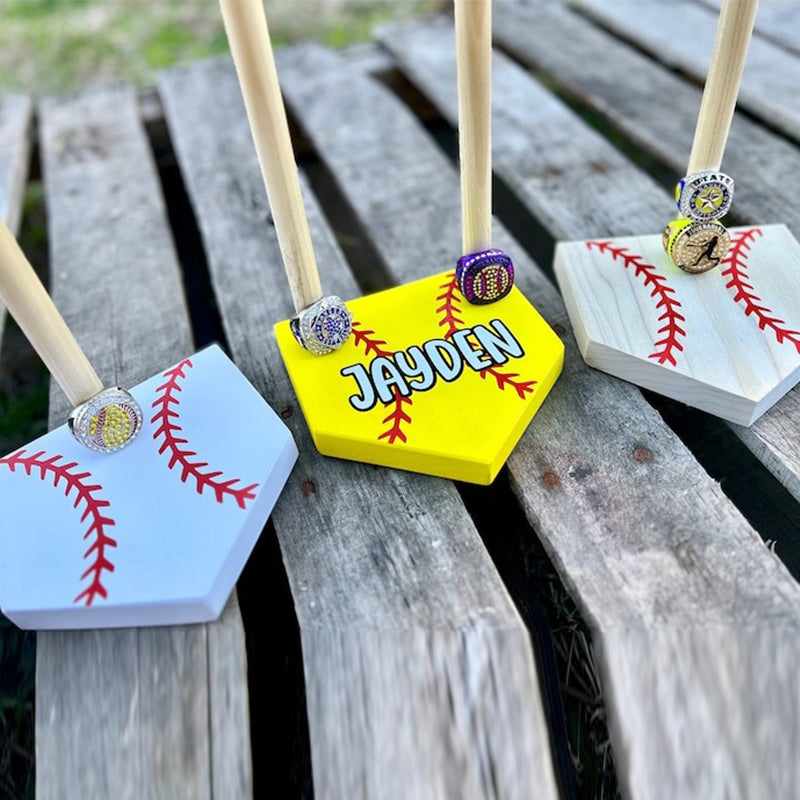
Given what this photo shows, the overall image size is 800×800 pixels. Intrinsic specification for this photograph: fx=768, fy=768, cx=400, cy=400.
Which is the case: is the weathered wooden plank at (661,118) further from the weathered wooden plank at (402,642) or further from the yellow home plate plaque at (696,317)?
the weathered wooden plank at (402,642)

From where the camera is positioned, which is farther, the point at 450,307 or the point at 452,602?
the point at 450,307

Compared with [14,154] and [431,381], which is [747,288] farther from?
[14,154]

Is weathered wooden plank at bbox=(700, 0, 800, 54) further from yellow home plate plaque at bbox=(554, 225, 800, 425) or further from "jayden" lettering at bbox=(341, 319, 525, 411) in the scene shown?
"jayden" lettering at bbox=(341, 319, 525, 411)

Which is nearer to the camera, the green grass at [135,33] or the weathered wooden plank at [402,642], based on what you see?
the weathered wooden plank at [402,642]

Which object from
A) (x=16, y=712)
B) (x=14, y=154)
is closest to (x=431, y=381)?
(x=16, y=712)

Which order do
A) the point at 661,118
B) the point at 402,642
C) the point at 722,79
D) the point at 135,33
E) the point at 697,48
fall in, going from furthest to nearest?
1. the point at 135,33
2. the point at 697,48
3. the point at 661,118
4. the point at 722,79
5. the point at 402,642

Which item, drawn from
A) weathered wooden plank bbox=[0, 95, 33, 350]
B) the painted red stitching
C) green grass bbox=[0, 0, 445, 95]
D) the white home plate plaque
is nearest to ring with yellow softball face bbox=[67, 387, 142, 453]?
the white home plate plaque

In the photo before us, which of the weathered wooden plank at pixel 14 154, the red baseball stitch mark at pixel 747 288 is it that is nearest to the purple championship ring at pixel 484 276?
the red baseball stitch mark at pixel 747 288
